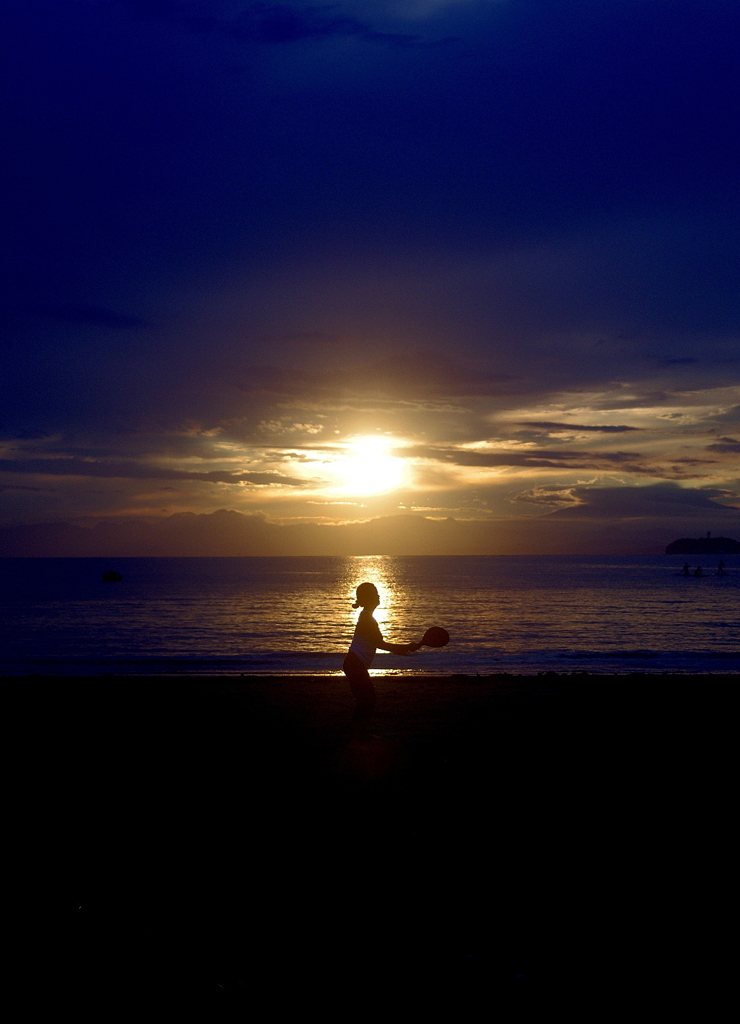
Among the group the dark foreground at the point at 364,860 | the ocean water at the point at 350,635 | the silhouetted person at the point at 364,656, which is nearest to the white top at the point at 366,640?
the silhouetted person at the point at 364,656

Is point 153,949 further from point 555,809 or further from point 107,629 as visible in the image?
point 107,629

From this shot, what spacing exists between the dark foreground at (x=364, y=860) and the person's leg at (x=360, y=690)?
352mm

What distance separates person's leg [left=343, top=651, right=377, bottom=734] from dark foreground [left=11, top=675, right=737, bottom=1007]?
35 cm

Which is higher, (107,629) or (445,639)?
(445,639)

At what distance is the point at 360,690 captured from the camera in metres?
11.4

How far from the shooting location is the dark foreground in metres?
4.59

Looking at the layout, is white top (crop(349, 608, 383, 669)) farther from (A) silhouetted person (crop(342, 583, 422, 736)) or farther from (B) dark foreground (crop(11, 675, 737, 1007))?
(B) dark foreground (crop(11, 675, 737, 1007))

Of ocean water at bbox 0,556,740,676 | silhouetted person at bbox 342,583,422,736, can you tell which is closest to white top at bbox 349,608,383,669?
silhouetted person at bbox 342,583,422,736

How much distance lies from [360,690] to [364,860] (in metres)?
4.92

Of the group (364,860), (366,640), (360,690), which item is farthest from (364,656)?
(364,860)

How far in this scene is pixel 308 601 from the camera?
7781cm

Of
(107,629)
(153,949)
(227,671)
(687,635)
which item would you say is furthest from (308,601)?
(153,949)

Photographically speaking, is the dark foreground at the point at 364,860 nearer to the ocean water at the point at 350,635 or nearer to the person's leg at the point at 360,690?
the person's leg at the point at 360,690

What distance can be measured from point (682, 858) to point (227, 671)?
Answer: 23.0m
